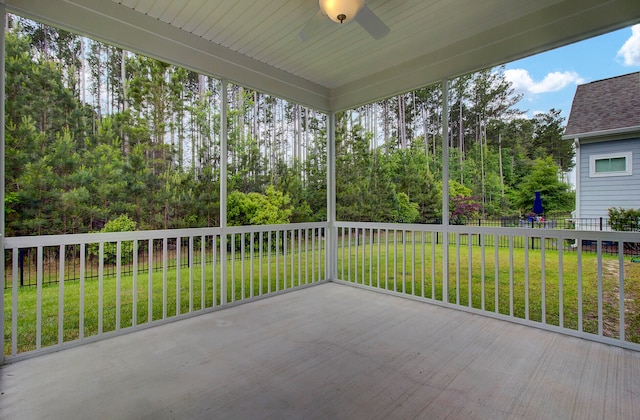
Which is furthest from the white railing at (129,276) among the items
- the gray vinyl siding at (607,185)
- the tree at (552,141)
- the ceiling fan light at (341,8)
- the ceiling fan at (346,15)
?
the gray vinyl siding at (607,185)

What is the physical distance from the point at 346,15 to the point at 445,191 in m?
2.11

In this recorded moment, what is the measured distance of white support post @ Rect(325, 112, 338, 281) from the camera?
4.61 metres

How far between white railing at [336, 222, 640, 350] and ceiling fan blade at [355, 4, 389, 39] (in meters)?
Result: 2.08

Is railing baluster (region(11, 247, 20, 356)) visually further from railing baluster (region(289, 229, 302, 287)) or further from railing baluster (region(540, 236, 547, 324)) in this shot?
railing baluster (region(540, 236, 547, 324))

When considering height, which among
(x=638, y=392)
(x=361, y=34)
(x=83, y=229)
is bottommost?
(x=638, y=392)

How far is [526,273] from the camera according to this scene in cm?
289

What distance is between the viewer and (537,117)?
2.89 m

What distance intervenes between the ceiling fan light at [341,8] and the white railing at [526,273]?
2318 mm

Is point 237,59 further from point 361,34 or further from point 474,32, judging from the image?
point 474,32

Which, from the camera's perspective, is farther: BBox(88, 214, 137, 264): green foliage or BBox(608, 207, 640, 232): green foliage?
BBox(88, 214, 137, 264): green foliage

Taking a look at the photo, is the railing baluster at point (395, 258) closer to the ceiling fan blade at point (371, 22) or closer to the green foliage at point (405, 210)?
the green foliage at point (405, 210)

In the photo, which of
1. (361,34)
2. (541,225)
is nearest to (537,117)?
(541,225)

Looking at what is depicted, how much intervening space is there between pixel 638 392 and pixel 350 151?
3.63 meters

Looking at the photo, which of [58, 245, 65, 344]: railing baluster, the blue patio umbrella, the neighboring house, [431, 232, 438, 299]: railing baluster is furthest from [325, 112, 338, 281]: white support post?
[58, 245, 65, 344]: railing baluster
